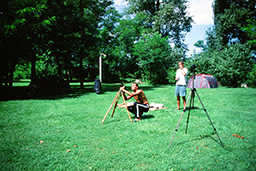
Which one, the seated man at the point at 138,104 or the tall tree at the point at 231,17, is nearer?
the seated man at the point at 138,104

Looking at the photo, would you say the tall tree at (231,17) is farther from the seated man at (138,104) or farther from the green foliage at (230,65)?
the seated man at (138,104)

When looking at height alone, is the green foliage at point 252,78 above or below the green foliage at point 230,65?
below

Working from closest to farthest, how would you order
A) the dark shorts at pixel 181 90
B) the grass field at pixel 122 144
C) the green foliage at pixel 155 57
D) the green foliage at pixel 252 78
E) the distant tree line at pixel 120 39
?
the grass field at pixel 122 144
the dark shorts at pixel 181 90
the distant tree line at pixel 120 39
the green foliage at pixel 252 78
the green foliage at pixel 155 57

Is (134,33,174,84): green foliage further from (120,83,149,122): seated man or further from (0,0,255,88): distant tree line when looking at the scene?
(120,83,149,122): seated man

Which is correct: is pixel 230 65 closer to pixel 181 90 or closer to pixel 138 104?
pixel 181 90

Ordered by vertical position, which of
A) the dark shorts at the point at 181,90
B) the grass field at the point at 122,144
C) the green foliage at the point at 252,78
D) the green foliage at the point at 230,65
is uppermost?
the green foliage at the point at 230,65

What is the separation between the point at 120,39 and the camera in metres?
33.7

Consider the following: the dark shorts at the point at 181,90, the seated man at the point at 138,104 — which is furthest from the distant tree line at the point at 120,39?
the seated man at the point at 138,104

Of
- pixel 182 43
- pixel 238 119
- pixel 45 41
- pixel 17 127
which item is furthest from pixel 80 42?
pixel 182 43

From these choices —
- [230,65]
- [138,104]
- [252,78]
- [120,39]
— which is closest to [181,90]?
[138,104]

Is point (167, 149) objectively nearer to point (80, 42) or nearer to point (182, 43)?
point (80, 42)

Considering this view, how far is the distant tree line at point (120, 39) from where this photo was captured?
11.5m

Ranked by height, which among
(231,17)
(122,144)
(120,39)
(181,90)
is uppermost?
(231,17)

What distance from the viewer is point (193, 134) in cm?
Answer: 497
